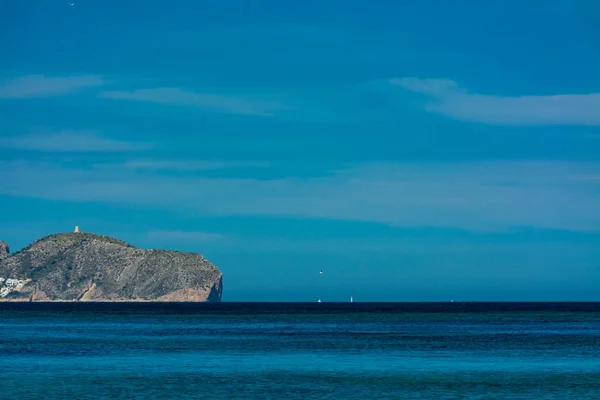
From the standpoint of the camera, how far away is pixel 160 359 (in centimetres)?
8275

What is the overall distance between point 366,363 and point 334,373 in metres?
8.69

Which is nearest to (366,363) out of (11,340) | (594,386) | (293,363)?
(293,363)

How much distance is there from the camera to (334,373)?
70875 mm

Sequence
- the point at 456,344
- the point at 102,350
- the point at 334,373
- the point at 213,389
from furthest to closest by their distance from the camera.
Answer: the point at 456,344, the point at 102,350, the point at 334,373, the point at 213,389

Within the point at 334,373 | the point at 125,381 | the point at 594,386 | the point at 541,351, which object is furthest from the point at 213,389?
the point at 541,351

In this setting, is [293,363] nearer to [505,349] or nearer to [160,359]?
[160,359]

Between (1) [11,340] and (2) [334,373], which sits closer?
(2) [334,373]

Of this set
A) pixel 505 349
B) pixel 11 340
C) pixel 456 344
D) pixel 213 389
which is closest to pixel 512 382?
pixel 213 389

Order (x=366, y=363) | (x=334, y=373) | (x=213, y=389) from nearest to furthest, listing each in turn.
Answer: (x=213, y=389) → (x=334, y=373) → (x=366, y=363)

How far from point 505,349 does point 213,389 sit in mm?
44131

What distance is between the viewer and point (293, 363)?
79.5 m

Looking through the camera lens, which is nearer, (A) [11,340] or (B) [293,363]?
(B) [293,363]

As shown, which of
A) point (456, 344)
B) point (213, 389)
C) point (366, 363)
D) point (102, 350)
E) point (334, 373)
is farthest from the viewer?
point (456, 344)

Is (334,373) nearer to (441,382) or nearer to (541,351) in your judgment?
(441,382)
